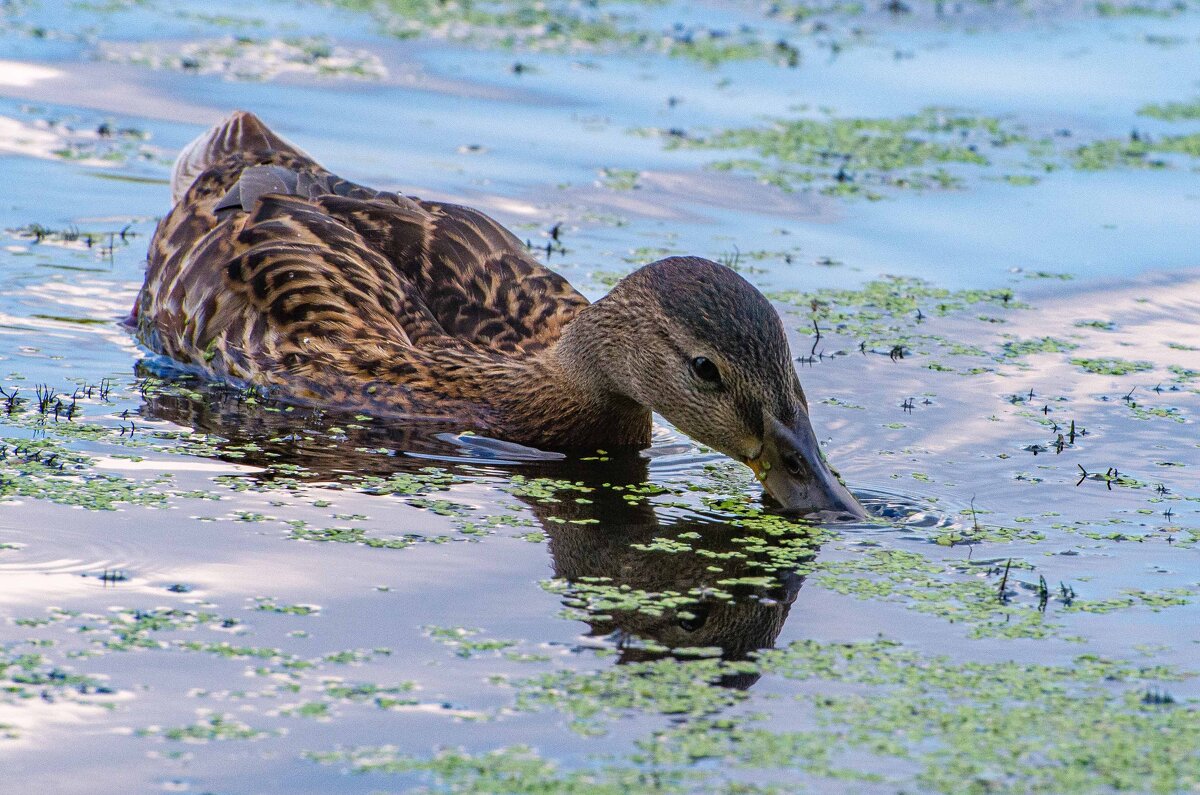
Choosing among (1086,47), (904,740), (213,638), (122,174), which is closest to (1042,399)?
(904,740)

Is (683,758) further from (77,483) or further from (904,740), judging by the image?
(77,483)

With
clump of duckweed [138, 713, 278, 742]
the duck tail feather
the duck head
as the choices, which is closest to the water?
clump of duckweed [138, 713, 278, 742]

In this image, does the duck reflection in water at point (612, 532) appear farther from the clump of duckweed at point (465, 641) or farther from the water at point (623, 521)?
the clump of duckweed at point (465, 641)

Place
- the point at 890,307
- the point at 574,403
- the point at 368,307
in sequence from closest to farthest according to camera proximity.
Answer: the point at 574,403, the point at 368,307, the point at 890,307

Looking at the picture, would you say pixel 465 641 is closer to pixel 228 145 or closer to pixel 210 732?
pixel 210 732

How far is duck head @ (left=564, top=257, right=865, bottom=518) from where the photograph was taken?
26.6 feet

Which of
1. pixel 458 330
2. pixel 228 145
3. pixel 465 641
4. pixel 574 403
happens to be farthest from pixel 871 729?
pixel 228 145

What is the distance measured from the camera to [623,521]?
26.4 ft

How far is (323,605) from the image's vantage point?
6.66 meters

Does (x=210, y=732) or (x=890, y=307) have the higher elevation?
(x=890, y=307)

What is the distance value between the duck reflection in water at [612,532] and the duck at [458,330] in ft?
0.61

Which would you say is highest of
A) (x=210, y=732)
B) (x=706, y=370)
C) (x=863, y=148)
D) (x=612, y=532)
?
(x=863, y=148)

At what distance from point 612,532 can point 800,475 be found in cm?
87

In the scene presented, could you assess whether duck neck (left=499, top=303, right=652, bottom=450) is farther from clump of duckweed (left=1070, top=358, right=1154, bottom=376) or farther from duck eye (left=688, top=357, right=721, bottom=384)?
clump of duckweed (left=1070, top=358, right=1154, bottom=376)
